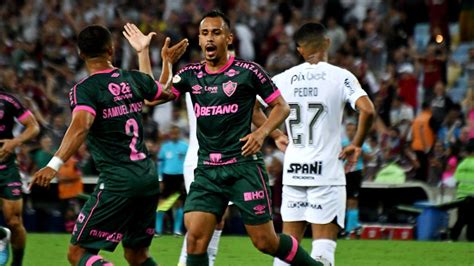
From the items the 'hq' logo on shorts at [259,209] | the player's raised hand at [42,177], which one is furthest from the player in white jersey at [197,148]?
the player's raised hand at [42,177]

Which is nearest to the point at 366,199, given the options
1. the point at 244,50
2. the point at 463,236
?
the point at 463,236

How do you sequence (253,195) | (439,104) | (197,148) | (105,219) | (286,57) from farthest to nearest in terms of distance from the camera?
(286,57)
(439,104)
(197,148)
(253,195)
(105,219)

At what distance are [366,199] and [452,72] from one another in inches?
171

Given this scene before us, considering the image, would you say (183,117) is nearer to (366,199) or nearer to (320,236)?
(366,199)

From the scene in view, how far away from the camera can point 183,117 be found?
21.5 m

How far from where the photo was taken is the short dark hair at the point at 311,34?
10164 mm

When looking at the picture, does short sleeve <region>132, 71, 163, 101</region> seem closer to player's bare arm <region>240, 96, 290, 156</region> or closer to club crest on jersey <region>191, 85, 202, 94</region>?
club crest on jersey <region>191, 85, 202, 94</region>

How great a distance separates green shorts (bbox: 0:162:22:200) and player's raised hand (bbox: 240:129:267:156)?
3685 mm

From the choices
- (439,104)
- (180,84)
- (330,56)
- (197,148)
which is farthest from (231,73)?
(330,56)

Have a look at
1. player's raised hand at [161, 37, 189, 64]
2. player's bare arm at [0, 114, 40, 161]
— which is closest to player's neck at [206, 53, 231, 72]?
player's raised hand at [161, 37, 189, 64]

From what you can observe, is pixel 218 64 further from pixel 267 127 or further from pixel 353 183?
pixel 353 183

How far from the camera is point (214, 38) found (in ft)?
31.2

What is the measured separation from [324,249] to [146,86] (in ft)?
6.96

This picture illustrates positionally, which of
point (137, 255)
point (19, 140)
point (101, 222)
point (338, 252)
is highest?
point (19, 140)
